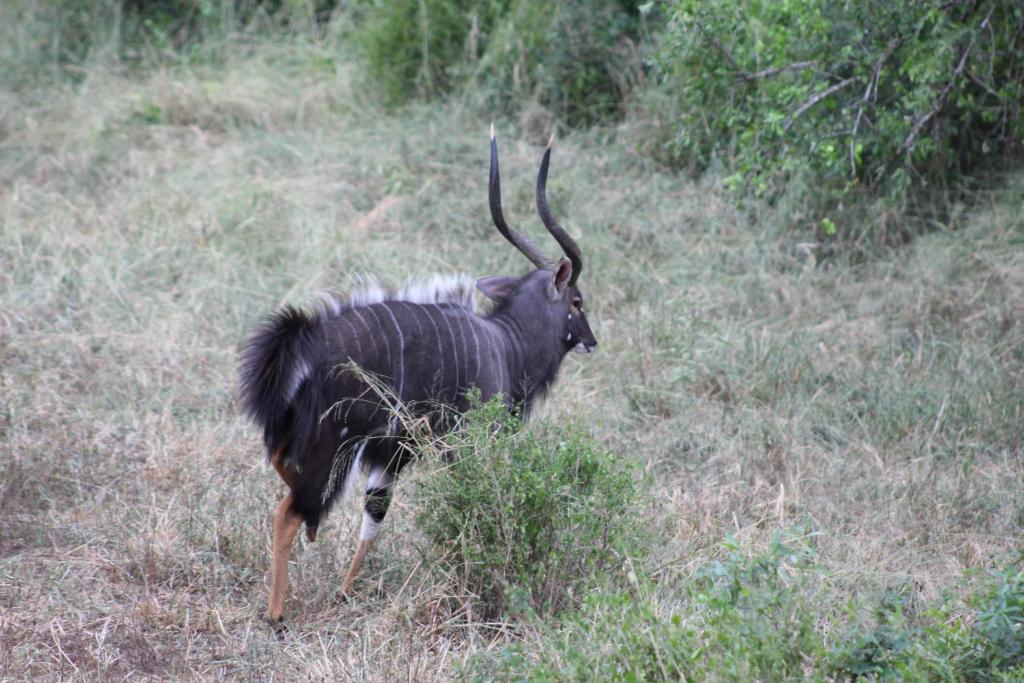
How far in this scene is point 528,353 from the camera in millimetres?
4582

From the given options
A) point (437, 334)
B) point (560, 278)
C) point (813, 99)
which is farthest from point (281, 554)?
point (813, 99)

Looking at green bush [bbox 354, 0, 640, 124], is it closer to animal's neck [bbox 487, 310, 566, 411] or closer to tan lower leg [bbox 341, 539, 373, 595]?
animal's neck [bbox 487, 310, 566, 411]

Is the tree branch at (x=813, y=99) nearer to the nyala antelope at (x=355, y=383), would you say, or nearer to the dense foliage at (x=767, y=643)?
the nyala antelope at (x=355, y=383)

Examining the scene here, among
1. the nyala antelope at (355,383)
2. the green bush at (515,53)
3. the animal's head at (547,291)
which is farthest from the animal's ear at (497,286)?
the green bush at (515,53)

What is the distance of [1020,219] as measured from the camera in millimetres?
6332

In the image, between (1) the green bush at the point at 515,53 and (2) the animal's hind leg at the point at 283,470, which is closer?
(2) the animal's hind leg at the point at 283,470

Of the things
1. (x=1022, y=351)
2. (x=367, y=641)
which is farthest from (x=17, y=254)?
(x=1022, y=351)

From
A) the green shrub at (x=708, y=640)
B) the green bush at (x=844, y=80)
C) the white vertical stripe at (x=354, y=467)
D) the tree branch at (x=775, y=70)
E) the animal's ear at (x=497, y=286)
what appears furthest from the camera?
the tree branch at (x=775, y=70)

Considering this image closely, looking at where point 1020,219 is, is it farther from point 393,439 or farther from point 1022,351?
point 393,439

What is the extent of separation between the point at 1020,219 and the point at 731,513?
3.05 metres

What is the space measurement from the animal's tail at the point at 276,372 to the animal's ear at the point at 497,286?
48.6 inches

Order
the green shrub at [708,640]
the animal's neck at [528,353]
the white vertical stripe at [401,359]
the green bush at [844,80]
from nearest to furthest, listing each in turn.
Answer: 1. the green shrub at [708,640]
2. the white vertical stripe at [401,359]
3. the animal's neck at [528,353]
4. the green bush at [844,80]

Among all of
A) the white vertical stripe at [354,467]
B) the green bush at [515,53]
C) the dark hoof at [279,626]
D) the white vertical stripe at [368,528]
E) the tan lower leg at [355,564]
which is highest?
the green bush at [515,53]

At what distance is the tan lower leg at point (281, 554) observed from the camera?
139 inches
